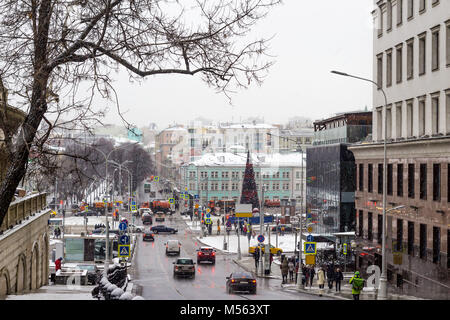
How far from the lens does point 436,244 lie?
29.6m

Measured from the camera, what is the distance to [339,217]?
4819cm

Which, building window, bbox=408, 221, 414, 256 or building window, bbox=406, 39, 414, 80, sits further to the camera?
building window, bbox=406, 39, 414, 80

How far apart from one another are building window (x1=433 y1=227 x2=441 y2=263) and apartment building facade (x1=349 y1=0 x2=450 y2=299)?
0.05 meters

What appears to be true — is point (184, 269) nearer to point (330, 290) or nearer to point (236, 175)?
point (330, 290)

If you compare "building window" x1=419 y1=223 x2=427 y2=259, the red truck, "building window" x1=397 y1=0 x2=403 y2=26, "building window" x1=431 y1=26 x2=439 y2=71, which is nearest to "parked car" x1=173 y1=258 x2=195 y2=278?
"building window" x1=419 y1=223 x2=427 y2=259

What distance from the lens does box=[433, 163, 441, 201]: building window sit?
95.7ft

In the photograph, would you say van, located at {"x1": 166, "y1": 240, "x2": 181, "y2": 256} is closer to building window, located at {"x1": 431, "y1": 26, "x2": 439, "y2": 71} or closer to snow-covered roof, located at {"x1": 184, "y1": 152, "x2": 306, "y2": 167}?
building window, located at {"x1": 431, "y1": 26, "x2": 439, "y2": 71}

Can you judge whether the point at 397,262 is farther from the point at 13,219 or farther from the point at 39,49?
the point at 39,49

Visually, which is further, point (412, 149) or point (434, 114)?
point (412, 149)

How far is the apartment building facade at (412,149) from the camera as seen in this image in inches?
1145

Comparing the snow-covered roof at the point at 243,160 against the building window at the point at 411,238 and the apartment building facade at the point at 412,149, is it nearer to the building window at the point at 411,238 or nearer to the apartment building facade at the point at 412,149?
the apartment building facade at the point at 412,149

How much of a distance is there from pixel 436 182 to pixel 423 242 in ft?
11.3

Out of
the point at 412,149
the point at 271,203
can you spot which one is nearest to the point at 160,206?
the point at 271,203
